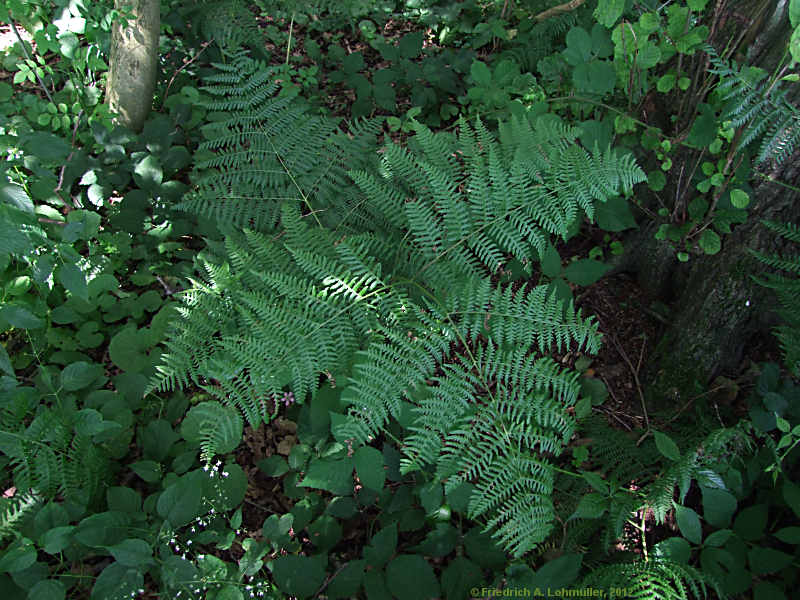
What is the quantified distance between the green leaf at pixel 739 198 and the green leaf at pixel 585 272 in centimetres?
62

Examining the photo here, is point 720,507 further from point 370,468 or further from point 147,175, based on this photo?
point 147,175

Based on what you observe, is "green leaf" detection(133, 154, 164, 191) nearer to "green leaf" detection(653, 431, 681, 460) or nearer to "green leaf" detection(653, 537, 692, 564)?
"green leaf" detection(653, 431, 681, 460)

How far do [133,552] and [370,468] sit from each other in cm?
92

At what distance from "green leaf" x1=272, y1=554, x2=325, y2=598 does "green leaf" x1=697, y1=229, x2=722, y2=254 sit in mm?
2183

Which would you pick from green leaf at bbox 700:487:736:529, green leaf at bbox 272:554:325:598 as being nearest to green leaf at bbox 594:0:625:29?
green leaf at bbox 700:487:736:529

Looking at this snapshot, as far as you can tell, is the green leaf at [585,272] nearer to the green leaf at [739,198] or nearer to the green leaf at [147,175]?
the green leaf at [739,198]

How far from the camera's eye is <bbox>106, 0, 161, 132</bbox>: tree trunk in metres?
2.92

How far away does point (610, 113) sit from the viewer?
284cm

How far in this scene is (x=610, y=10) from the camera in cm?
219

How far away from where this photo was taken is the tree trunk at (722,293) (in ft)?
7.53

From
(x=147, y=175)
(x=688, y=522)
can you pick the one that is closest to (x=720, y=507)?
(x=688, y=522)

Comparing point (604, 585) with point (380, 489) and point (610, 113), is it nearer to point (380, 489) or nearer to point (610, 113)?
point (380, 489)

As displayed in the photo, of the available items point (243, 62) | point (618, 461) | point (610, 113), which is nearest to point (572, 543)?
point (618, 461)

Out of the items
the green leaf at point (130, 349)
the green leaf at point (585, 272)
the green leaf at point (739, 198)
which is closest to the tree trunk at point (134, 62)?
the green leaf at point (130, 349)
